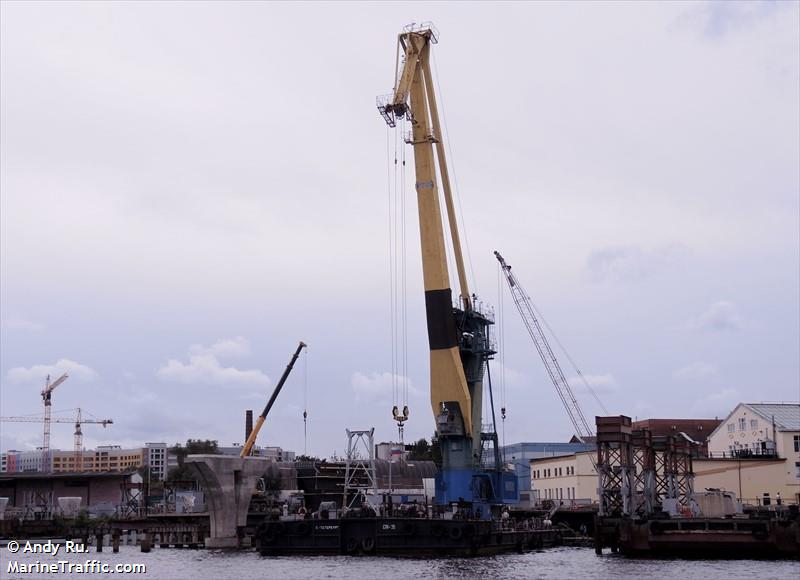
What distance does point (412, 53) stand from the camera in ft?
223

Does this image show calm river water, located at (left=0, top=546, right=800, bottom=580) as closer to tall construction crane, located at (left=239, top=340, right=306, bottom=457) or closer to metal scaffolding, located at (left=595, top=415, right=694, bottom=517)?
metal scaffolding, located at (left=595, top=415, right=694, bottom=517)

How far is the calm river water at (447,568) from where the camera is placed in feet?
157

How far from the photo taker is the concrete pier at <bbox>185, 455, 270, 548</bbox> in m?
73.9

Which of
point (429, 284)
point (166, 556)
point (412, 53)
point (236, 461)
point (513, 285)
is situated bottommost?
point (166, 556)

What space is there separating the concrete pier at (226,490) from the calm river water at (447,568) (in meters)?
9.96

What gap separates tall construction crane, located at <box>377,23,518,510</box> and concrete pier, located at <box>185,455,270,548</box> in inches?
664

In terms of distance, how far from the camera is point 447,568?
51125 mm

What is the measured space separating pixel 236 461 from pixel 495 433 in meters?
19.6

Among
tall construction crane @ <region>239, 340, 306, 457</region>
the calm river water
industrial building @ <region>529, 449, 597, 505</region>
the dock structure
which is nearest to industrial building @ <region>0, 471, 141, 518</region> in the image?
tall construction crane @ <region>239, 340, 306, 457</region>

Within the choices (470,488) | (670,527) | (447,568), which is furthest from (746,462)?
(447,568)

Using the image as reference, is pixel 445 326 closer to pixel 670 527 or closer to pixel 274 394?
pixel 670 527

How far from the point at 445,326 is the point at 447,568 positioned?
17925mm

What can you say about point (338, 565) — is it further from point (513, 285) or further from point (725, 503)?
point (513, 285)

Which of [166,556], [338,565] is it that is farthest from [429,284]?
[166,556]
